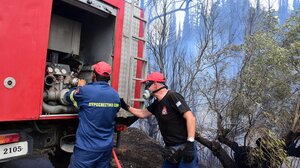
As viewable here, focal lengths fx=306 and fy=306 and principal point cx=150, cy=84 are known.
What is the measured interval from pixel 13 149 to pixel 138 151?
4272mm

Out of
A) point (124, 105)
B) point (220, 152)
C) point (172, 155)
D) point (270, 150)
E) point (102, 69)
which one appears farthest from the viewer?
point (220, 152)

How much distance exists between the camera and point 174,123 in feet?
12.8

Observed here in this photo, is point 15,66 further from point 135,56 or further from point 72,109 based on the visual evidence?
point 135,56

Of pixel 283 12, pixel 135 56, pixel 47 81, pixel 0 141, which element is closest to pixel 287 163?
pixel 135 56

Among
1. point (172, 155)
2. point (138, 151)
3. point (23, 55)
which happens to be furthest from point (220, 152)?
point (23, 55)

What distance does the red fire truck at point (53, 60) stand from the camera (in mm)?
2979

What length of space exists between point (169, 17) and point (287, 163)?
623cm

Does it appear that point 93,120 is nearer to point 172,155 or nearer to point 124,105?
point 124,105

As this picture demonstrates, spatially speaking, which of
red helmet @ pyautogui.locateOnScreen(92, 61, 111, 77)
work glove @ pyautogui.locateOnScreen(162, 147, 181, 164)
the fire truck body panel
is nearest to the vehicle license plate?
the fire truck body panel

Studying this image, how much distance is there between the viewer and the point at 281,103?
5.95 meters

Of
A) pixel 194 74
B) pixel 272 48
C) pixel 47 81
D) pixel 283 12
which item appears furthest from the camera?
pixel 283 12

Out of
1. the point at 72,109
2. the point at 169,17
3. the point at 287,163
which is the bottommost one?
the point at 287,163

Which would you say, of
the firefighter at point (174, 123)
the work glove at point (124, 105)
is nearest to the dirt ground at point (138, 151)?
the work glove at point (124, 105)

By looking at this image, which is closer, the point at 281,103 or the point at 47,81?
the point at 47,81
